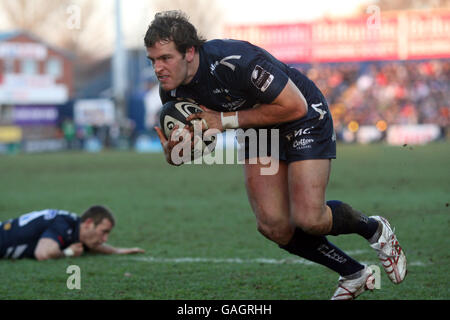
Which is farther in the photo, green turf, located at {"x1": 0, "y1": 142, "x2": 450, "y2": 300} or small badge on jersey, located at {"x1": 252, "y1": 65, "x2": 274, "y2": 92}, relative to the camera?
green turf, located at {"x1": 0, "y1": 142, "x2": 450, "y2": 300}

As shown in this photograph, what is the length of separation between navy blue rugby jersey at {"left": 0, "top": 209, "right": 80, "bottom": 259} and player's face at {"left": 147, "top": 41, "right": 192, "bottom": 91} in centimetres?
264

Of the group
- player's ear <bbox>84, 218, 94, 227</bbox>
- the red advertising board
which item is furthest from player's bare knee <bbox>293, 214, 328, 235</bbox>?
the red advertising board

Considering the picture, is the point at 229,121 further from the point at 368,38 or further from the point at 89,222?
the point at 368,38

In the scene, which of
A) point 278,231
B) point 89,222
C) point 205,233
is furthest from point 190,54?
point 205,233

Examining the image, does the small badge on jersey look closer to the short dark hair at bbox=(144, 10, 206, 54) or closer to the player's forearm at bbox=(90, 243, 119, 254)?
the short dark hair at bbox=(144, 10, 206, 54)

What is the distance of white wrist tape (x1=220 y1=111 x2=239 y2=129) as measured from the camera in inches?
173

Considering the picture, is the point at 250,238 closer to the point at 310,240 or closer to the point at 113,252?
the point at 113,252

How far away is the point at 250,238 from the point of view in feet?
25.0

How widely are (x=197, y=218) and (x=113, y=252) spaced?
2661mm

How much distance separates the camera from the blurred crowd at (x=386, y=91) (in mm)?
31828

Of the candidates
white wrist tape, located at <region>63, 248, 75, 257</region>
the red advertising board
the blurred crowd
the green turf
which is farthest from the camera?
the red advertising board
